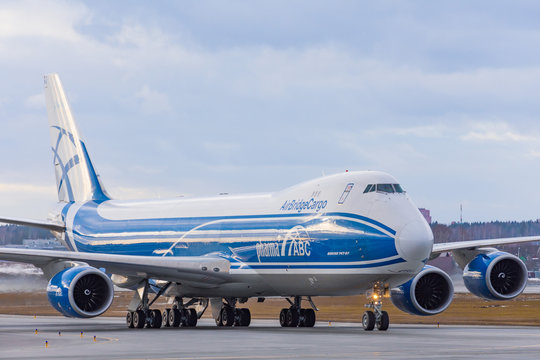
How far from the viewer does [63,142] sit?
46.7 metres

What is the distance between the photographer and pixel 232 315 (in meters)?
36.8

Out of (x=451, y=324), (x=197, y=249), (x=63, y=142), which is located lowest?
(x=451, y=324)

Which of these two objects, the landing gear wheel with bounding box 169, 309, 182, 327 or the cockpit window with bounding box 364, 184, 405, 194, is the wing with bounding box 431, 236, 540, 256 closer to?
the cockpit window with bounding box 364, 184, 405, 194

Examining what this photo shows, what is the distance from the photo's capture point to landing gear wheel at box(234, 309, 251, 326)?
120 ft

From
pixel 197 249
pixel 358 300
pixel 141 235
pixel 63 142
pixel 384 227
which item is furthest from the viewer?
pixel 358 300

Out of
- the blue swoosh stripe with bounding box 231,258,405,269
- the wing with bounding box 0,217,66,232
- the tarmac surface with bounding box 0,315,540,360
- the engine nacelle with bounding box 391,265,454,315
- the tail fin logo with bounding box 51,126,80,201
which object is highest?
the tail fin logo with bounding box 51,126,80,201

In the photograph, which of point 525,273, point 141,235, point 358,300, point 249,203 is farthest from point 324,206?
point 358,300

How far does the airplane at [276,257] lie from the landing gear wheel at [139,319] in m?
0.04

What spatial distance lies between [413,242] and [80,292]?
10.9 metres

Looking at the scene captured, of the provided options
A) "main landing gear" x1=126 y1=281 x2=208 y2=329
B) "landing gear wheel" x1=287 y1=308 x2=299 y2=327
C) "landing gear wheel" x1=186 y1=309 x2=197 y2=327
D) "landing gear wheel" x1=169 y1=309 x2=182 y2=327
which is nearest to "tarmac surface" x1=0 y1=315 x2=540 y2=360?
"main landing gear" x1=126 y1=281 x2=208 y2=329

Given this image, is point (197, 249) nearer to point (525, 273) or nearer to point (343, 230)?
point (343, 230)

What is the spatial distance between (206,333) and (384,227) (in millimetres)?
6303

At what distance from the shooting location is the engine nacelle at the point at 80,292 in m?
31.7

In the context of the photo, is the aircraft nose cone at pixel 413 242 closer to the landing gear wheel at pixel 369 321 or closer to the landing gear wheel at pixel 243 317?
the landing gear wheel at pixel 369 321
